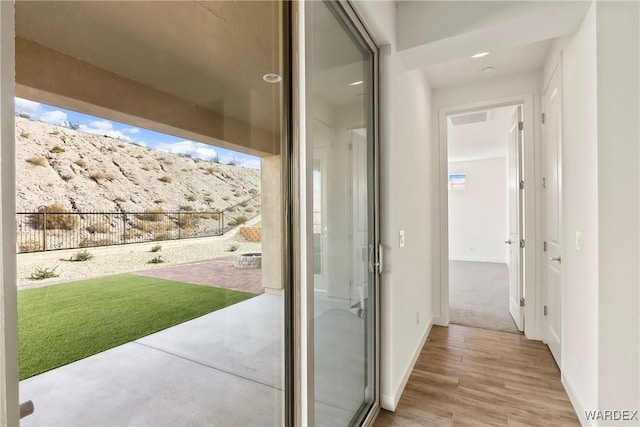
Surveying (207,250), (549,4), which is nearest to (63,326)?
(207,250)

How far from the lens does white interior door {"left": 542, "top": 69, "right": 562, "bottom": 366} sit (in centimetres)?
246

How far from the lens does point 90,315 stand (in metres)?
0.61

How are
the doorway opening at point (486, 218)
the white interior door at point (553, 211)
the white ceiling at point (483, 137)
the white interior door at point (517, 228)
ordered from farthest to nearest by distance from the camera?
the white ceiling at point (483, 137) → the doorway opening at point (486, 218) → the white interior door at point (517, 228) → the white interior door at point (553, 211)

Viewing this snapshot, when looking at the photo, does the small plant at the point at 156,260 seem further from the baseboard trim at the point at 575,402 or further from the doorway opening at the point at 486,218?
the doorway opening at the point at 486,218

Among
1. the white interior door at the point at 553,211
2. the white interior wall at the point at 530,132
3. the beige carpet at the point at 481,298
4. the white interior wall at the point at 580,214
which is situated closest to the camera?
the white interior wall at the point at 580,214

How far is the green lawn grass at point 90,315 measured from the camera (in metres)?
0.54

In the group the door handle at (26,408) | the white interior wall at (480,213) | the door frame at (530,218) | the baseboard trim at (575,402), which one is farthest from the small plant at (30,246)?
the white interior wall at (480,213)

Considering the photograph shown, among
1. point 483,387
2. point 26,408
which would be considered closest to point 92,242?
point 26,408

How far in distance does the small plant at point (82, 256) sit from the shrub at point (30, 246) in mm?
58

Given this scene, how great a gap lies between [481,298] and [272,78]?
188 inches

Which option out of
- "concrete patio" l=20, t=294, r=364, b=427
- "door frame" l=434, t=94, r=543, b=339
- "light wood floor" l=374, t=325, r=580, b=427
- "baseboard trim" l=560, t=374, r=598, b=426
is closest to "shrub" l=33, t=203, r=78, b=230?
"concrete patio" l=20, t=294, r=364, b=427

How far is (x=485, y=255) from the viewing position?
838cm

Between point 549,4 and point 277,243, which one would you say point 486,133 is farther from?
point 277,243

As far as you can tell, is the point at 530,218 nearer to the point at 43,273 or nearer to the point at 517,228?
the point at 517,228
